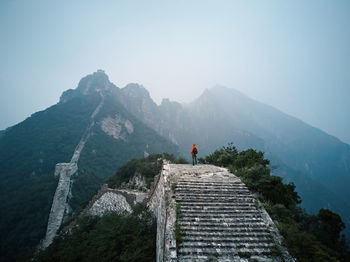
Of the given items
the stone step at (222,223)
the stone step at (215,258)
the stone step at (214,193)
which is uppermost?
the stone step at (214,193)

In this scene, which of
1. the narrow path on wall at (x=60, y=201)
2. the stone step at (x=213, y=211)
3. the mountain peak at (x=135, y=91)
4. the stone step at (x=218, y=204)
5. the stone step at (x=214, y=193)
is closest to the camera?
the stone step at (x=213, y=211)

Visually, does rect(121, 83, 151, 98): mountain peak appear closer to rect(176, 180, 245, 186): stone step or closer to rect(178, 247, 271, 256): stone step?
rect(176, 180, 245, 186): stone step

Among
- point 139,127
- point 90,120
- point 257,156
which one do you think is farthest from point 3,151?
point 257,156

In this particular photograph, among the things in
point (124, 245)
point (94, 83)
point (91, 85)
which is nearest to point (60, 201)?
point (124, 245)

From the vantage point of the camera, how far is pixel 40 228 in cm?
2433

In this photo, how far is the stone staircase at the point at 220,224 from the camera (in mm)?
4707

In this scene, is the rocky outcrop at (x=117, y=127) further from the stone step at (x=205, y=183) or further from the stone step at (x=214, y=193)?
the stone step at (x=214, y=193)

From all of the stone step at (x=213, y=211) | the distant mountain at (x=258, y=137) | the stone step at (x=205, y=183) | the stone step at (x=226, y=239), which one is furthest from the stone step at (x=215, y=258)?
the distant mountain at (x=258, y=137)

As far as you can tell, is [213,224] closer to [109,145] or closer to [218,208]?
[218,208]

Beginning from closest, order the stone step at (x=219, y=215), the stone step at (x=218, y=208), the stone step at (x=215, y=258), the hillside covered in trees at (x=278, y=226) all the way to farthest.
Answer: the stone step at (x=215, y=258)
the hillside covered in trees at (x=278, y=226)
the stone step at (x=219, y=215)
the stone step at (x=218, y=208)

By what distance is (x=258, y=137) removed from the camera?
121125mm

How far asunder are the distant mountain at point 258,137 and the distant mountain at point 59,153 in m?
29.9

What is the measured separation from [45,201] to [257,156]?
114ft

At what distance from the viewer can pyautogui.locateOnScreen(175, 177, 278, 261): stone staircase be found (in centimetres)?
471
